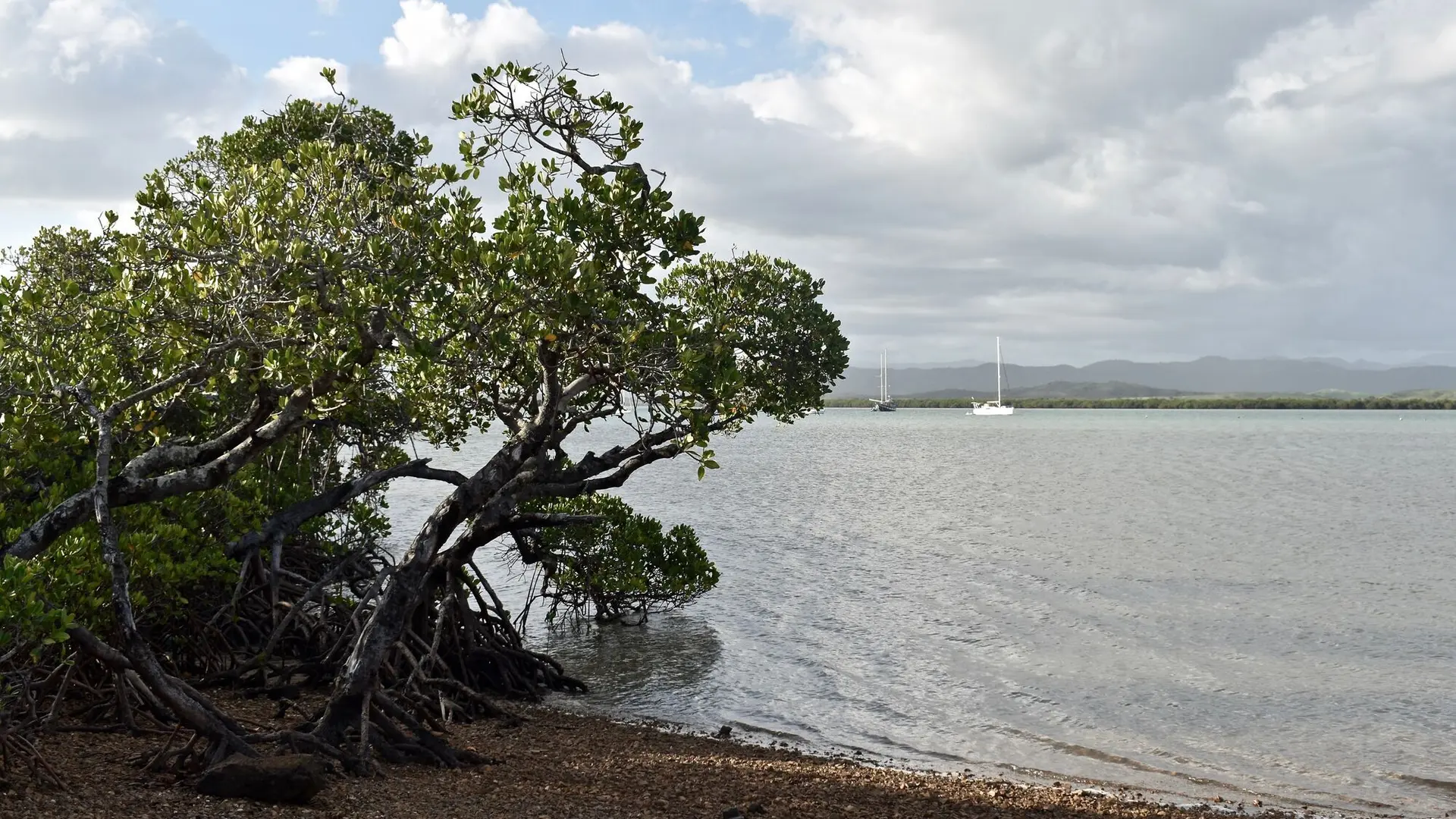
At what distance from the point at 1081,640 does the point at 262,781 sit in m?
17.0

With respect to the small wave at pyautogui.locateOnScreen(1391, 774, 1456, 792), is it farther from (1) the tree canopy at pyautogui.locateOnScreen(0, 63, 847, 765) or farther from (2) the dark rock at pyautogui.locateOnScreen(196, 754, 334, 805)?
(2) the dark rock at pyautogui.locateOnScreen(196, 754, 334, 805)

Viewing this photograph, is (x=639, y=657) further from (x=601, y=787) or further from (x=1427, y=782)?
(x=1427, y=782)

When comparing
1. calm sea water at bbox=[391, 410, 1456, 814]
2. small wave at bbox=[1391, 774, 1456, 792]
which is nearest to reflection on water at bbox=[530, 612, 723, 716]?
calm sea water at bbox=[391, 410, 1456, 814]

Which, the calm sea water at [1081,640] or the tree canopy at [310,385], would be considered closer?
the tree canopy at [310,385]

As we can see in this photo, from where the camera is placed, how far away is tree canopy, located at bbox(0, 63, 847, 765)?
784cm

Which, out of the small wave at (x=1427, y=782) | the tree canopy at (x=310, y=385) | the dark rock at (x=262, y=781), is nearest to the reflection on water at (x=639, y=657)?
the tree canopy at (x=310, y=385)

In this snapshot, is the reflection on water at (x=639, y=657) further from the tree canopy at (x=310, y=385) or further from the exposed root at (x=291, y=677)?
the tree canopy at (x=310, y=385)

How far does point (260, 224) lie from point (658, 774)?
650cm

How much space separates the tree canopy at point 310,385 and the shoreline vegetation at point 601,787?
0.54 m

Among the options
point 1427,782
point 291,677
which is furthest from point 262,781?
point 1427,782

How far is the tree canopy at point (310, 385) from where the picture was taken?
7836mm

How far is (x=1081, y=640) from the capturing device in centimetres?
2105

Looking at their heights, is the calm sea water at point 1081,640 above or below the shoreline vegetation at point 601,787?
below

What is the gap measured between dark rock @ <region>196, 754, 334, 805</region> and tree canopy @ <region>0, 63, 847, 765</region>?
0.40 meters
